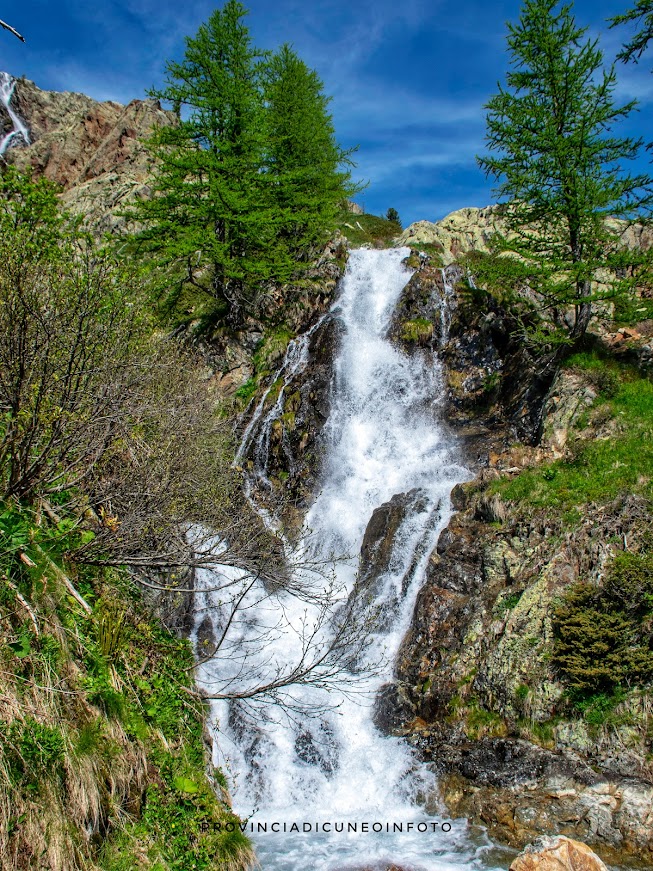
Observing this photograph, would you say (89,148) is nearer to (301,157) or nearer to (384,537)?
(301,157)

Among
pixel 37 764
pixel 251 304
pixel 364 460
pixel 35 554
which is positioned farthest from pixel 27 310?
pixel 251 304

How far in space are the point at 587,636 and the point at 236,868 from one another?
690 cm

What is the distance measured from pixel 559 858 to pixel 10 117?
80950mm

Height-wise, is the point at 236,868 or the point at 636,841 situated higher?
the point at 236,868

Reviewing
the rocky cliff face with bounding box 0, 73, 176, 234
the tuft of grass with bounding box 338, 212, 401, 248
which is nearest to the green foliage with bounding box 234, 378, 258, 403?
the tuft of grass with bounding box 338, 212, 401, 248

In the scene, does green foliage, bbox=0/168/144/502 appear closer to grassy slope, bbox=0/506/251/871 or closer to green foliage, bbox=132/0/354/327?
grassy slope, bbox=0/506/251/871

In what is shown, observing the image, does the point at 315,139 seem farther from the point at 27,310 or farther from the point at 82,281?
the point at 27,310

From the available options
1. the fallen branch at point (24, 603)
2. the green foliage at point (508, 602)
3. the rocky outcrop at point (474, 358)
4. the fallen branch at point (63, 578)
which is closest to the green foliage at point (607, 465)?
the green foliage at point (508, 602)

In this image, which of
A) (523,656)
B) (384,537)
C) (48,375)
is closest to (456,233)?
(384,537)

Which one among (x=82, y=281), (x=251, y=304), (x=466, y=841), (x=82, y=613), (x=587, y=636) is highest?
(x=251, y=304)

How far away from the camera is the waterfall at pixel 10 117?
61.1 metres

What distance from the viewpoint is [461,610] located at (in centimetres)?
1214

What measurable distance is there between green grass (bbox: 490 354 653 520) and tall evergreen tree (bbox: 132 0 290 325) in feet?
44.7

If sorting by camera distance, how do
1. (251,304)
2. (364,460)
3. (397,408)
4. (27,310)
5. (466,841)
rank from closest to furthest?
1. (27,310)
2. (466,841)
3. (364,460)
4. (397,408)
5. (251,304)
